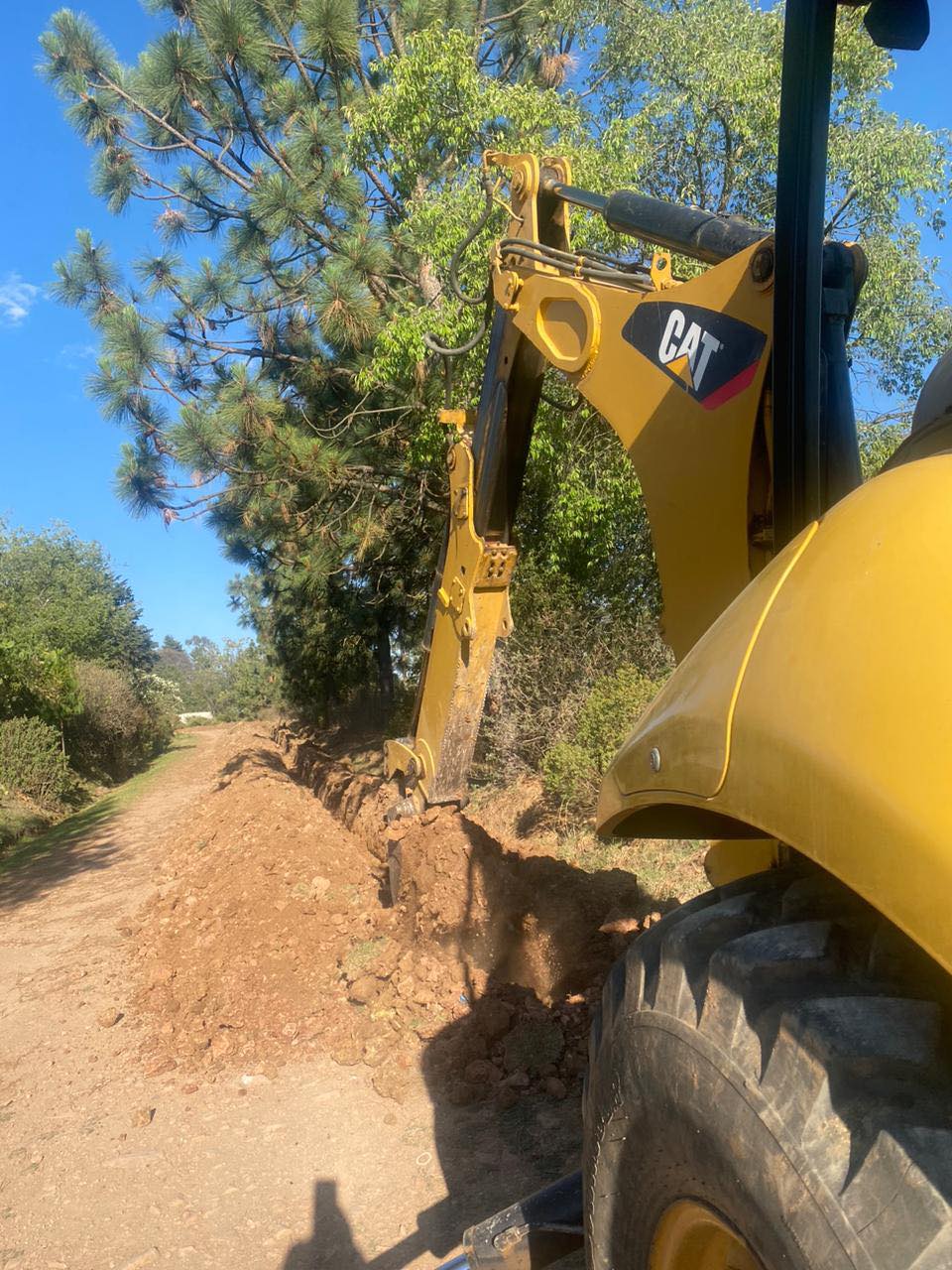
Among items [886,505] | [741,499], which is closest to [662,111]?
[741,499]

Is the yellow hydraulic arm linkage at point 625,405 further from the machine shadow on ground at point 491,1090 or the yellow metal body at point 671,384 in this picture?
the machine shadow on ground at point 491,1090

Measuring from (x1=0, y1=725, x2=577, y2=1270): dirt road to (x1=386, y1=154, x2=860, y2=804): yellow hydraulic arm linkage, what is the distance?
178 cm

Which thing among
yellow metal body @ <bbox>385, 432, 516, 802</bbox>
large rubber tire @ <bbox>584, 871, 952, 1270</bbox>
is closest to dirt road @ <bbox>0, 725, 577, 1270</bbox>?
yellow metal body @ <bbox>385, 432, 516, 802</bbox>

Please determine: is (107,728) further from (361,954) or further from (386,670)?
(361,954)

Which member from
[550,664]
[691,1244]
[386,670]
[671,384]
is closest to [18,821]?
[386,670]

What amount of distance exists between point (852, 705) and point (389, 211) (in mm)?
13180

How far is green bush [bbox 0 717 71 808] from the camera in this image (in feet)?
50.4

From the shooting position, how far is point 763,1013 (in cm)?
135

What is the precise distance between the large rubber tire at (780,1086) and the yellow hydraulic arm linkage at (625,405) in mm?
1225

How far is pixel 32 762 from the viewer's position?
15789mm

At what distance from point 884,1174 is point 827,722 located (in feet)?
1.78

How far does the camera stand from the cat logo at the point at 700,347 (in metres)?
2.39

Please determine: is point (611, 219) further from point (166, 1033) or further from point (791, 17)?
point (166, 1033)

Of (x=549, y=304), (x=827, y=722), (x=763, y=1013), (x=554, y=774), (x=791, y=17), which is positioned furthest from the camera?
(x=554, y=774)
